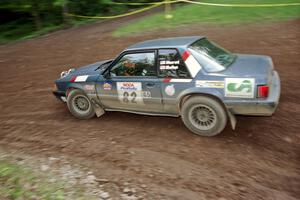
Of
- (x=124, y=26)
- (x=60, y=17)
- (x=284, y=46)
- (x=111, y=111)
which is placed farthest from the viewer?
(x=60, y=17)

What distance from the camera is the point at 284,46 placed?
30.7 feet

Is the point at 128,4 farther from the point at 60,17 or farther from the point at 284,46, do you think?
the point at 284,46

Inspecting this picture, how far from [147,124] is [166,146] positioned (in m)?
0.90

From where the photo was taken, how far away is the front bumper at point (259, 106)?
488cm

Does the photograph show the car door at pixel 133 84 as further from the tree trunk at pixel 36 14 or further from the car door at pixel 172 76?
the tree trunk at pixel 36 14

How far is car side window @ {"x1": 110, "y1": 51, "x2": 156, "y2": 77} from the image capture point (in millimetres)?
5659

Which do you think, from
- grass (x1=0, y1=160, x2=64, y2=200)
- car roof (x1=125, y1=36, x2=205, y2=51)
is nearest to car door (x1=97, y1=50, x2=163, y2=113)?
car roof (x1=125, y1=36, x2=205, y2=51)

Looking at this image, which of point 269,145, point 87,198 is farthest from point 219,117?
point 87,198

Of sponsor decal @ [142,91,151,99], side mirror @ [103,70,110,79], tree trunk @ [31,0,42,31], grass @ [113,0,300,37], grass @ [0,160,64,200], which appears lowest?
grass @ [0,160,64,200]

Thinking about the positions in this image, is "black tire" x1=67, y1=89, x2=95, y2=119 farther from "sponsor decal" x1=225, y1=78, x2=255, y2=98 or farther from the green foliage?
the green foliage

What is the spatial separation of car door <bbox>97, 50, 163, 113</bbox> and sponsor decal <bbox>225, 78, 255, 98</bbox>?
1.16 meters

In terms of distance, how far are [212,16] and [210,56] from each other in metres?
9.00

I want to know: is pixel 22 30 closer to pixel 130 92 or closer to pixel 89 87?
pixel 89 87

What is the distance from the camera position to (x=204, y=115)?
537 cm
